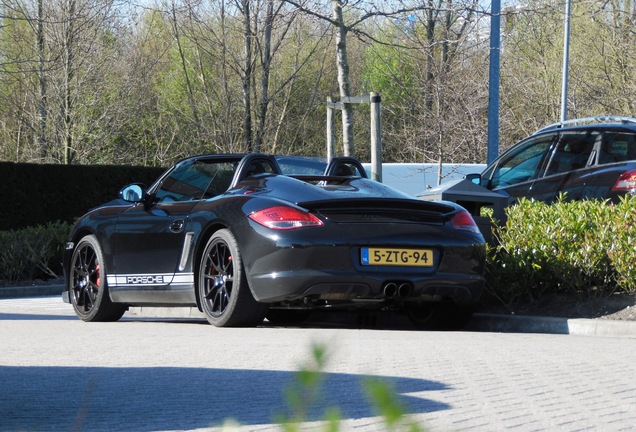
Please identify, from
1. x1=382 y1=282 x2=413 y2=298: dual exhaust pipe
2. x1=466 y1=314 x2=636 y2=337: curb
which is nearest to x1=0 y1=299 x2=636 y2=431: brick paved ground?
x1=382 y1=282 x2=413 y2=298: dual exhaust pipe

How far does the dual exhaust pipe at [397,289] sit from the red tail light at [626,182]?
4.11 m

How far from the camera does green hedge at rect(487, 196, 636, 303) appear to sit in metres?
9.59

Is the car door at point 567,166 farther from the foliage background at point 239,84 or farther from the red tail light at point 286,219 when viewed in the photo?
the foliage background at point 239,84

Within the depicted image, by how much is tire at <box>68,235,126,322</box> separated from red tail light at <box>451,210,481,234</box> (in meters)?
3.29

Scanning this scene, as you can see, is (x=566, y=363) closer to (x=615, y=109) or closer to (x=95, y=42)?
(x=615, y=109)

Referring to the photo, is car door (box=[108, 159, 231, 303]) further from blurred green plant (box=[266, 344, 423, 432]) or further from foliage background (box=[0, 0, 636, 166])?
foliage background (box=[0, 0, 636, 166])

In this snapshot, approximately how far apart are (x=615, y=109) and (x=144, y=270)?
1035 inches

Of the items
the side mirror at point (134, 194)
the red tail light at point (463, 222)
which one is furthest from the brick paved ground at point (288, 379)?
the side mirror at point (134, 194)

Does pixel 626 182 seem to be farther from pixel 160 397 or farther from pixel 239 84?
pixel 239 84

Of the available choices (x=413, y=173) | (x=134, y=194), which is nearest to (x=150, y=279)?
(x=134, y=194)

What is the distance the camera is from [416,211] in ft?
28.1

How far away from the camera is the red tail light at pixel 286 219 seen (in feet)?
26.8

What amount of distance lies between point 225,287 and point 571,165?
537 centimetres

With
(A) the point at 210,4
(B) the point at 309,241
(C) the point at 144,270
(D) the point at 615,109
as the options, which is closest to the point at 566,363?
(B) the point at 309,241
